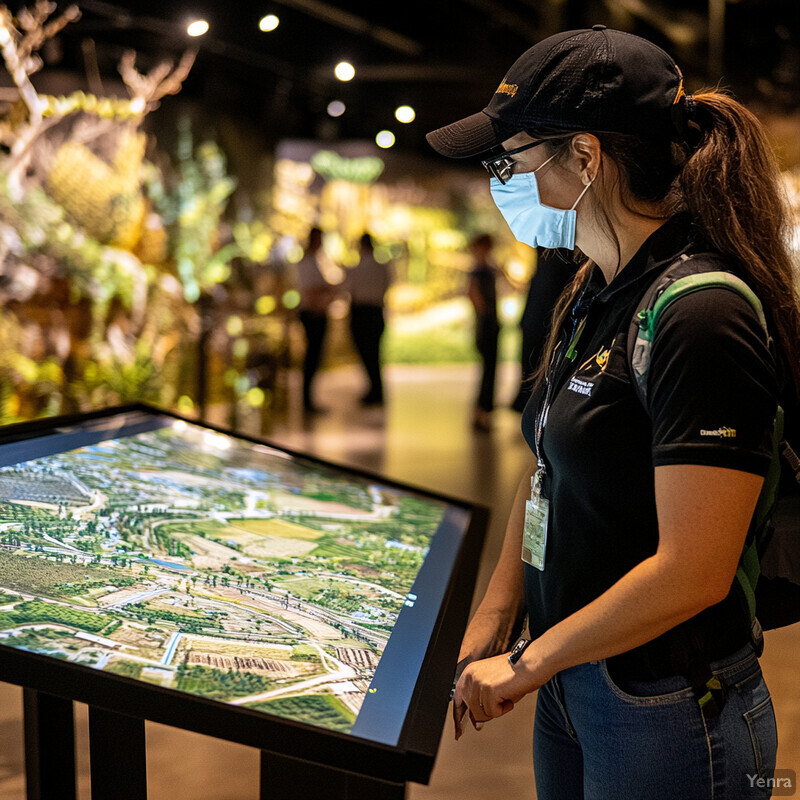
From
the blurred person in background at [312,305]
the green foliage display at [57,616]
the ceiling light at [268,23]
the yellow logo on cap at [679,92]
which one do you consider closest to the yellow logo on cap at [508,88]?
the yellow logo on cap at [679,92]

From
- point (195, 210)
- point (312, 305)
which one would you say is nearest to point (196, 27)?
point (195, 210)

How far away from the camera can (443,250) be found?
1359cm

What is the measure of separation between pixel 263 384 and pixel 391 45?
3.15 m

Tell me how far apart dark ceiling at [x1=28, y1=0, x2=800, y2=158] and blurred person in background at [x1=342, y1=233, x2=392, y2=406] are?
1444mm

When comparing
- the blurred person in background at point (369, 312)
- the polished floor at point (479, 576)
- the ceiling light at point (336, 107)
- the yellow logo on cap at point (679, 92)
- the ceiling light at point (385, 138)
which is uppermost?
the ceiling light at point (336, 107)

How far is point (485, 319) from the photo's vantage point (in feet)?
27.5

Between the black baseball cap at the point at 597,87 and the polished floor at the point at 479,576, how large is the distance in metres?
1.92

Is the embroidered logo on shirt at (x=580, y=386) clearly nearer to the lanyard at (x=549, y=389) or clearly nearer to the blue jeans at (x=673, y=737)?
the lanyard at (x=549, y=389)

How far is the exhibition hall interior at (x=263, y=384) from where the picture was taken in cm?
105

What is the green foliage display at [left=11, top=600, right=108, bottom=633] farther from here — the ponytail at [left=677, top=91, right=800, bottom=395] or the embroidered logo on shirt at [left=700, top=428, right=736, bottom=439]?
the ponytail at [left=677, top=91, right=800, bottom=395]

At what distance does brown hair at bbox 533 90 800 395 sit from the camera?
3.00 feet

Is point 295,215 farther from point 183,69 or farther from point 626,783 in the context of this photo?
point 626,783

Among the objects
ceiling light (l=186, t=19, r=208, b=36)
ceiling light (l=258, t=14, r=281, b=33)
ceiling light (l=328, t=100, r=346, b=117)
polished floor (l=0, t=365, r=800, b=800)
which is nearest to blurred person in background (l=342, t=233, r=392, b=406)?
polished floor (l=0, t=365, r=800, b=800)

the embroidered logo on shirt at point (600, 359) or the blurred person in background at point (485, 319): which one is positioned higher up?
the embroidered logo on shirt at point (600, 359)
